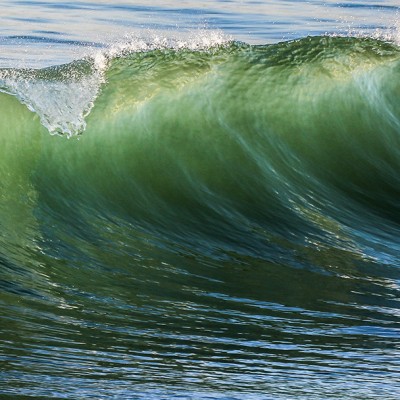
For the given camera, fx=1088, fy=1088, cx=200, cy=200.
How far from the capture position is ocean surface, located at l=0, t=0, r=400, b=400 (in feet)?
14.6

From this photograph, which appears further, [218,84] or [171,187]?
[218,84]

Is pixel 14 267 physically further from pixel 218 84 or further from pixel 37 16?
pixel 37 16

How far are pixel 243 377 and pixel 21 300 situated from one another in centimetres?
149

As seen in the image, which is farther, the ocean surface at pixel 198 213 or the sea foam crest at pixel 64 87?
the sea foam crest at pixel 64 87

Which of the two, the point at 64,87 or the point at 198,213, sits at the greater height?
the point at 64,87

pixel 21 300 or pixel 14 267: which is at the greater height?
pixel 14 267

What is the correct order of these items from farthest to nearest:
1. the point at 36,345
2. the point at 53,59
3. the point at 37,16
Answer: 1. the point at 37,16
2. the point at 53,59
3. the point at 36,345

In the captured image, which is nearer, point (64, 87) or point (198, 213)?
point (198, 213)

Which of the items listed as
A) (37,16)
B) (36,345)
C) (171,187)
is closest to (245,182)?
(171,187)

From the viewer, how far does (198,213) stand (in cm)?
748

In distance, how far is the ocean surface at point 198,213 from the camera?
14.6 feet

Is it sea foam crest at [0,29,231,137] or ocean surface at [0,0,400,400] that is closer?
ocean surface at [0,0,400,400]

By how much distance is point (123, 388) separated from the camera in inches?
159

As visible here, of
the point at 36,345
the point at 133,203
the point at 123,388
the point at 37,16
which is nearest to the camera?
the point at 123,388
